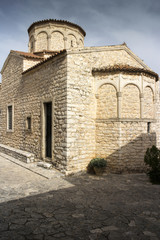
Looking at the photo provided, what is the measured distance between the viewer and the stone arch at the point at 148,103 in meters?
7.87

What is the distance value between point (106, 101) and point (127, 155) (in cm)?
239

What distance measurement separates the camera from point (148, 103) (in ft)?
26.4

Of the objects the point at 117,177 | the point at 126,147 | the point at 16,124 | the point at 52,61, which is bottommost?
the point at 117,177

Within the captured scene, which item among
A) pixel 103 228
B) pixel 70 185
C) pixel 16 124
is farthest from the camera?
pixel 16 124

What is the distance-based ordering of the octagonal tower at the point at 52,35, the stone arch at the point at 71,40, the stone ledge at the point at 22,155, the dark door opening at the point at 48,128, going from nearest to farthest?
the dark door opening at the point at 48,128
the stone ledge at the point at 22,155
the octagonal tower at the point at 52,35
the stone arch at the point at 71,40

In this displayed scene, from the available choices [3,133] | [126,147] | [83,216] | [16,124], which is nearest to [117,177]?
[126,147]

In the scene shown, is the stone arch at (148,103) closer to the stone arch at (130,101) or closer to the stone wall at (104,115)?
the stone wall at (104,115)

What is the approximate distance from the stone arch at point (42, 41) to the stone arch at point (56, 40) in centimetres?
54

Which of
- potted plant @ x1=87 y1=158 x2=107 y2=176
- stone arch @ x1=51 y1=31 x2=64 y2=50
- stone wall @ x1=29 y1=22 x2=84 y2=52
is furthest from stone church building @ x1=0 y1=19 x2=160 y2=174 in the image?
stone wall @ x1=29 y1=22 x2=84 y2=52

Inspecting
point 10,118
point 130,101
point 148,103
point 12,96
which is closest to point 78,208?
point 130,101

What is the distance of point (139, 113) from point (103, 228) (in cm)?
529

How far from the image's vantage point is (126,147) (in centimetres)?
740

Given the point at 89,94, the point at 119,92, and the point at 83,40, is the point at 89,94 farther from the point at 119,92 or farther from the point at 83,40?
the point at 83,40

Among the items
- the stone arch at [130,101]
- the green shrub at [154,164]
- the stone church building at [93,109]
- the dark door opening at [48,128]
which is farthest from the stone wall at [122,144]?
the dark door opening at [48,128]
